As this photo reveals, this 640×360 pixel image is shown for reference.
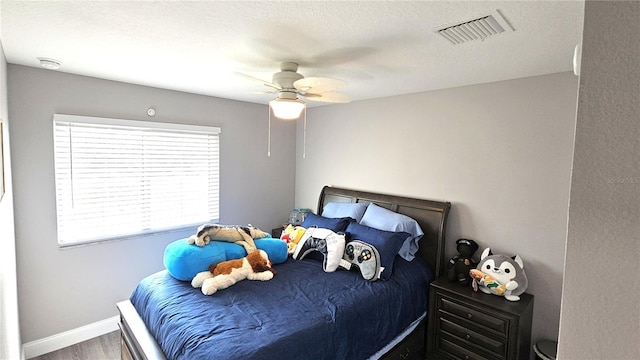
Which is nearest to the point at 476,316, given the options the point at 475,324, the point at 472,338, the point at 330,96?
the point at 475,324

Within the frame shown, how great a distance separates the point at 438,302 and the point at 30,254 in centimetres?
347

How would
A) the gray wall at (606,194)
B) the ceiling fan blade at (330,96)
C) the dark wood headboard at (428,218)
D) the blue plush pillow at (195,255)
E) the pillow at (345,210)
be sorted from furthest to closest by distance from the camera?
the pillow at (345,210) → the dark wood headboard at (428,218) → the blue plush pillow at (195,255) → the ceiling fan blade at (330,96) → the gray wall at (606,194)

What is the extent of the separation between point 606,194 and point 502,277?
2.18m

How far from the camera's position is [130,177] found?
309cm

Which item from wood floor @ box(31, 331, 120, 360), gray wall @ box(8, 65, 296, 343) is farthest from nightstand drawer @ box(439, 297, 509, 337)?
wood floor @ box(31, 331, 120, 360)

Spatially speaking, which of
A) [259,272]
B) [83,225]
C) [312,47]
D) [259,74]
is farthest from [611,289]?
[83,225]

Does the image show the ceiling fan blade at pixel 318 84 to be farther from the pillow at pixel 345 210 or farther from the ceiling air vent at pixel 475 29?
the pillow at pixel 345 210

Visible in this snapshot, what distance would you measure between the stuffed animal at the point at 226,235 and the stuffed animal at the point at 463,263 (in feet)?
5.70

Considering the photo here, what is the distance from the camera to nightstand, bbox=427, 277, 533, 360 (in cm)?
226

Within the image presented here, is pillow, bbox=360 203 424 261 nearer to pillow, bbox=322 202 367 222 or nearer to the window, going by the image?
pillow, bbox=322 202 367 222

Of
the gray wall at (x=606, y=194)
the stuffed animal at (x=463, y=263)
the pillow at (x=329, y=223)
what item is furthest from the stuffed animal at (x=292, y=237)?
the gray wall at (x=606, y=194)

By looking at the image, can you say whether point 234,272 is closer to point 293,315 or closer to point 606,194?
point 293,315

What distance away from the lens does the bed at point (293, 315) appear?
1.76 meters

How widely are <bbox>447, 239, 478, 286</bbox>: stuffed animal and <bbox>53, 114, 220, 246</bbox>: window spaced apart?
2653mm
